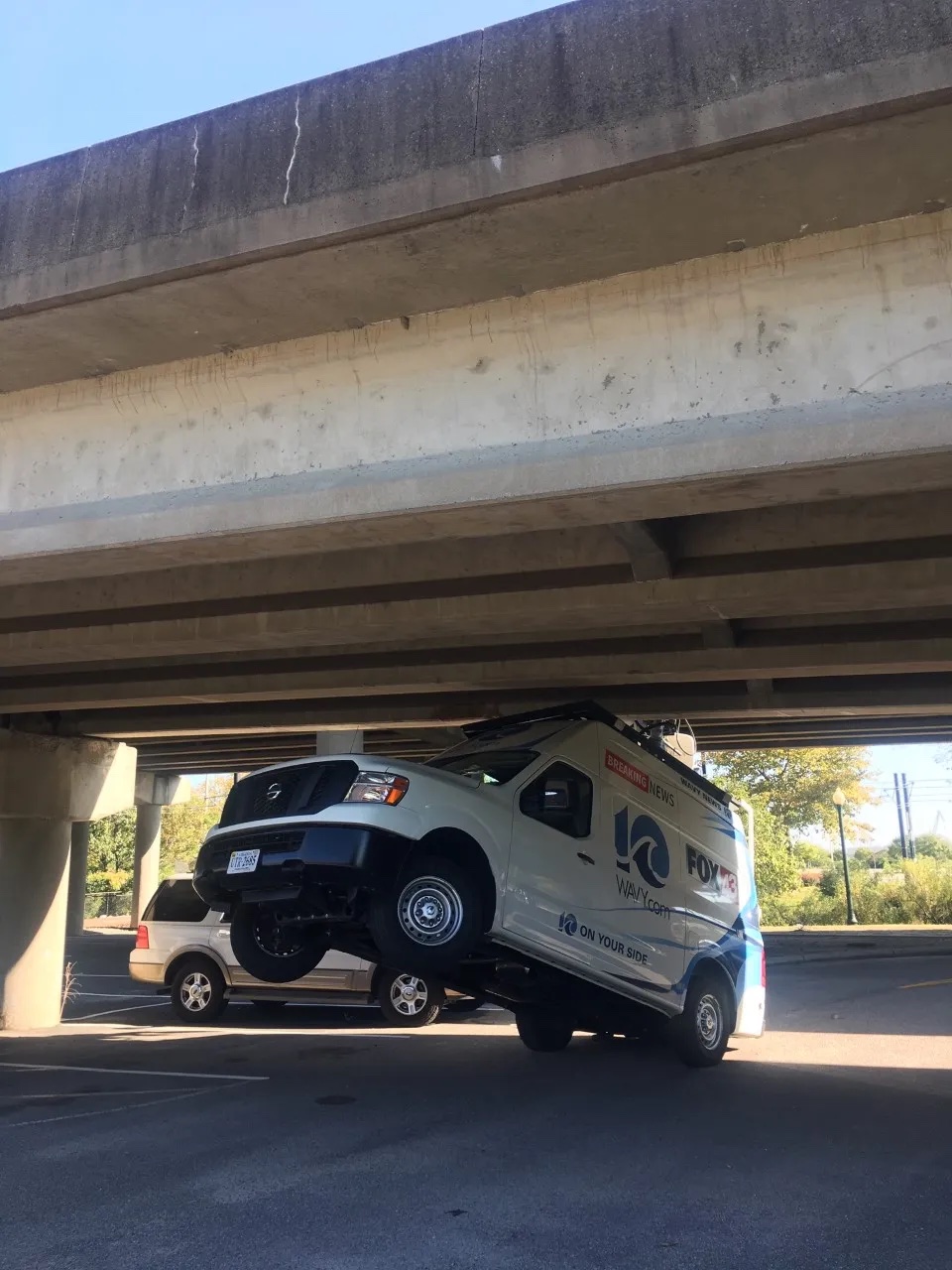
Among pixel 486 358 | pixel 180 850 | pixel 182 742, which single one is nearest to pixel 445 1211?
pixel 486 358

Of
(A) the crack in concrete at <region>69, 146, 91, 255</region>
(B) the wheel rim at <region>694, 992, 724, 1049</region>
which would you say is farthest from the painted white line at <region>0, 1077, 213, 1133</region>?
(A) the crack in concrete at <region>69, 146, 91, 255</region>

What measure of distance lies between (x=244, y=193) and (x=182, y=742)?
19.5 meters

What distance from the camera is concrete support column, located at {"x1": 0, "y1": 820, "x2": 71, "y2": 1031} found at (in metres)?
15.7

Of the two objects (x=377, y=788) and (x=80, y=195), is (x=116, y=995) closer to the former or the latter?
(x=377, y=788)

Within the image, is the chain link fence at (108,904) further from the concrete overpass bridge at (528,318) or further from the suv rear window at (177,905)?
the concrete overpass bridge at (528,318)

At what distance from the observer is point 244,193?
6.09 meters

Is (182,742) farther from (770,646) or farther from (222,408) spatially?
(222,408)

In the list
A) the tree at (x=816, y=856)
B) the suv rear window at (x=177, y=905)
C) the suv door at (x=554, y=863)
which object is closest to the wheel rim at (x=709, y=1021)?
the suv door at (x=554, y=863)

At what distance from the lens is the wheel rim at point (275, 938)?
334 inches

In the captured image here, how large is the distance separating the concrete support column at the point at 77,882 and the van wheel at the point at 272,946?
102 feet

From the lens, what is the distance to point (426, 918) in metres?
7.46

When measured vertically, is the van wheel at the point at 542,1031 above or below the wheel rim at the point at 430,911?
below

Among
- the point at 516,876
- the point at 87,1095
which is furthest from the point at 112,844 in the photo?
the point at 516,876

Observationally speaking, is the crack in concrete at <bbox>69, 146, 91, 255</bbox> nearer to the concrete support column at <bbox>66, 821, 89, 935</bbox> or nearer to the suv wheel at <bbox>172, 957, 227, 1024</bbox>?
the suv wheel at <bbox>172, 957, 227, 1024</bbox>
